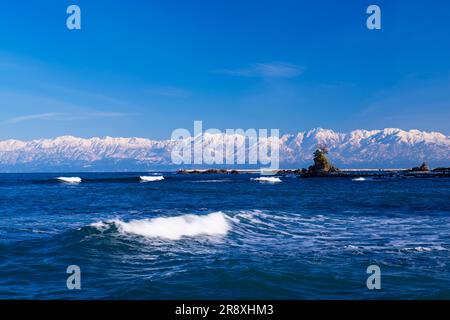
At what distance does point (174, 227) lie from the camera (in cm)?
2461

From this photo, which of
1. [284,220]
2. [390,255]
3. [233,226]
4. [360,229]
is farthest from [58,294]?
[284,220]

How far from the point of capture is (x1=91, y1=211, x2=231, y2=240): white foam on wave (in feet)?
74.8

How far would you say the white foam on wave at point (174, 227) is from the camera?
2280 cm

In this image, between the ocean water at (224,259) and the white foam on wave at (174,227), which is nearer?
A: the ocean water at (224,259)

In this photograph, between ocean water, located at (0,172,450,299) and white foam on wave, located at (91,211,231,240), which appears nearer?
ocean water, located at (0,172,450,299)

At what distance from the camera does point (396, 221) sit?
98.1 ft

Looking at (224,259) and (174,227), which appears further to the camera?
(174,227)
